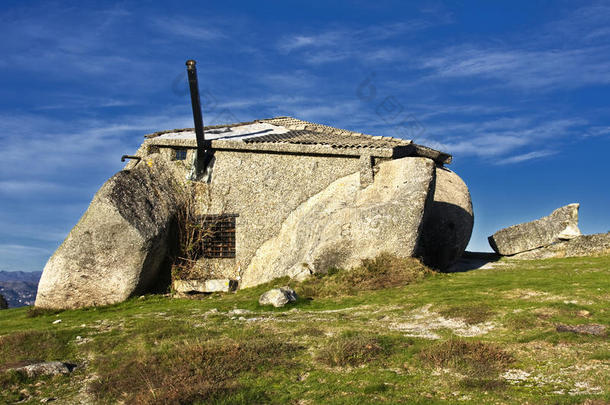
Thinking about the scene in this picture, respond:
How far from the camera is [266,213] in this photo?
20.2 metres

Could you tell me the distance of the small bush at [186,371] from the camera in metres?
7.86

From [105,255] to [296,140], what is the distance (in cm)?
855

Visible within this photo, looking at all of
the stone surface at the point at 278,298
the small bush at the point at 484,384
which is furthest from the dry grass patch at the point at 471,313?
the stone surface at the point at 278,298

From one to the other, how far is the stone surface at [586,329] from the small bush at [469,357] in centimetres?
174

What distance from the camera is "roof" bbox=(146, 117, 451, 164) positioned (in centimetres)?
2006

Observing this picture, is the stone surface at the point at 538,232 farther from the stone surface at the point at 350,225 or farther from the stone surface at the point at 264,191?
the stone surface at the point at 264,191

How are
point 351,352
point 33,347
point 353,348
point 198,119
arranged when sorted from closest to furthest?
point 351,352 < point 353,348 < point 33,347 < point 198,119

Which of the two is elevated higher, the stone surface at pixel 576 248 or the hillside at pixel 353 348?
the stone surface at pixel 576 248

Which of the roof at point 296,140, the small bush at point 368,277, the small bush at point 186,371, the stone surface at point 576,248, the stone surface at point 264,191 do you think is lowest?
the small bush at point 186,371

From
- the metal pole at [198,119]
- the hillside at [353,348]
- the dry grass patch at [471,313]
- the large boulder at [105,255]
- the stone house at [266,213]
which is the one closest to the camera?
the hillside at [353,348]

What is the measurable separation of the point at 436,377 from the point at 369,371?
42.1 inches

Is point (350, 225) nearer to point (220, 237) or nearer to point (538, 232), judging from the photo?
point (220, 237)

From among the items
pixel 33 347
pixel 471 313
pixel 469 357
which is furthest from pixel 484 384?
pixel 33 347

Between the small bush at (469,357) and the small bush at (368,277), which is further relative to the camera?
the small bush at (368,277)
